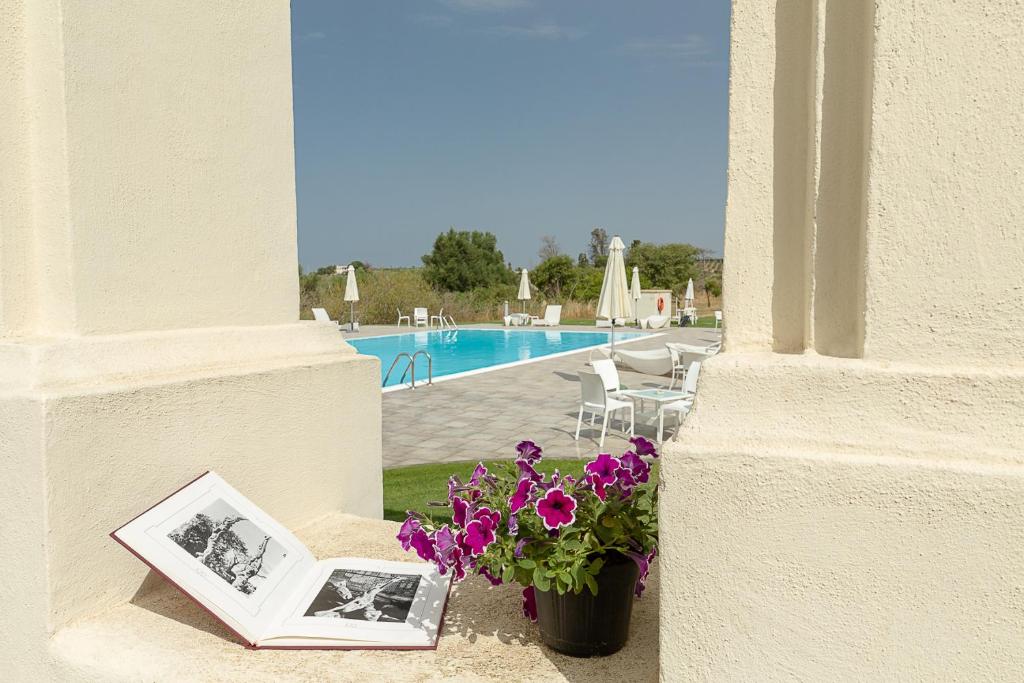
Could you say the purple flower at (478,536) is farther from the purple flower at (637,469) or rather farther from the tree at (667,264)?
the tree at (667,264)

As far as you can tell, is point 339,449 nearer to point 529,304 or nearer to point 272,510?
point 272,510

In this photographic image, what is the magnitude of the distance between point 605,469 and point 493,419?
8.17 meters

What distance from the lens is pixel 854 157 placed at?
137 centimetres

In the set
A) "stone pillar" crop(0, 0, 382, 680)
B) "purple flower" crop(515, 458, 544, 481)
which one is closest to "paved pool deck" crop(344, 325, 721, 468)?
"stone pillar" crop(0, 0, 382, 680)

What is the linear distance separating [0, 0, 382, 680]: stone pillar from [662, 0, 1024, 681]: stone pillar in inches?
59.1

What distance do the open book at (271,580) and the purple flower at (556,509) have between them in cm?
49

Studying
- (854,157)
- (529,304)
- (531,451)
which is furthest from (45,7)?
(529,304)

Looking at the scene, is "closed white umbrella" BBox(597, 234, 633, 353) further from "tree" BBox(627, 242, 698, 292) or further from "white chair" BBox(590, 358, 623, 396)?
"tree" BBox(627, 242, 698, 292)

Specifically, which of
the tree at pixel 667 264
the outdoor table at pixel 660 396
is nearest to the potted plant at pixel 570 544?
the outdoor table at pixel 660 396

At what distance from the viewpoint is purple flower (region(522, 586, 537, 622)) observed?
5.97 ft

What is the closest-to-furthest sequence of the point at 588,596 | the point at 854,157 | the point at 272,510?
the point at 854,157 → the point at 588,596 → the point at 272,510

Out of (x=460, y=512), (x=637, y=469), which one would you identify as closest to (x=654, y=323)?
(x=637, y=469)

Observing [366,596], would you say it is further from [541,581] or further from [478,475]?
[541,581]

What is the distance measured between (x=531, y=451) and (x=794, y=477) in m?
0.79
